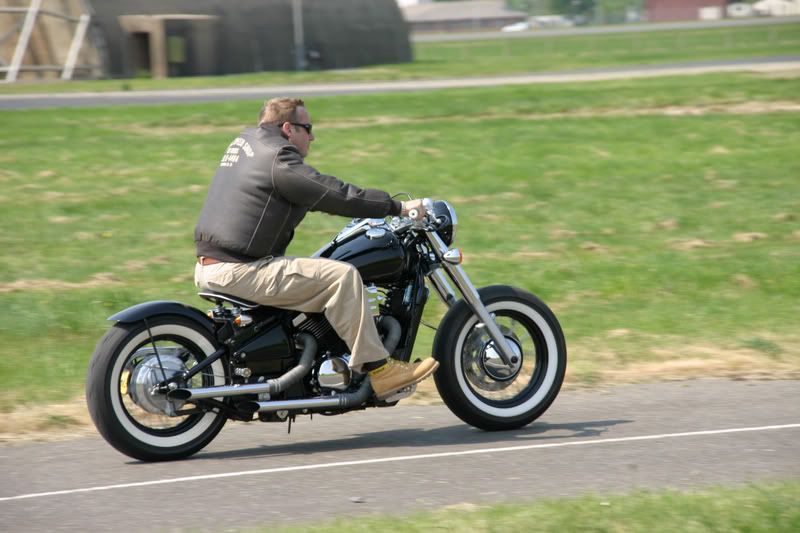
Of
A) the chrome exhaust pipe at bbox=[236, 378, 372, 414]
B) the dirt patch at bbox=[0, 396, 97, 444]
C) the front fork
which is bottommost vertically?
the dirt patch at bbox=[0, 396, 97, 444]

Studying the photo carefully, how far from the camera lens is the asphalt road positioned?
17.5ft

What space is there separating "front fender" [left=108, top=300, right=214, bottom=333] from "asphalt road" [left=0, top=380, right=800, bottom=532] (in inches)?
30.5

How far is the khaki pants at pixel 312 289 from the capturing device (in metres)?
6.24

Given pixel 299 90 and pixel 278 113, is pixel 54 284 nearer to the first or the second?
pixel 278 113

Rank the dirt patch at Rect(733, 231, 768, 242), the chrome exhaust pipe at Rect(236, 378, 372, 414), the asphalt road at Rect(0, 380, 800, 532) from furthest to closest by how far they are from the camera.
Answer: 1. the dirt patch at Rect(733, 231, 768, 242)
2. the chrome exhaust pipe at Rect(236, 378, 372, 414)
3. the asphalt road at Rect(0, 380, 800, 532)

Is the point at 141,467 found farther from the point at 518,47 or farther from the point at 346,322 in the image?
the point at 518,47

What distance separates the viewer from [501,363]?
682cm

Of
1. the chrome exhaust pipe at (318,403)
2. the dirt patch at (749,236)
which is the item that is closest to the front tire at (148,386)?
the chrome exhaust pipe at (318,403)

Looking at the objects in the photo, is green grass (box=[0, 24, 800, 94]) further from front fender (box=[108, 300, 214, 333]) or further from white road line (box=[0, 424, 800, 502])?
white road line (box=[0, 424, 800, 502])

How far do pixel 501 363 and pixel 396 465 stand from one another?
3.61ft

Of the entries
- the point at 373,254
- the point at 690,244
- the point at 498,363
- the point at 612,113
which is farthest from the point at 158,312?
the point at 612,113

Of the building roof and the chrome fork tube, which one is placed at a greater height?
the building roof

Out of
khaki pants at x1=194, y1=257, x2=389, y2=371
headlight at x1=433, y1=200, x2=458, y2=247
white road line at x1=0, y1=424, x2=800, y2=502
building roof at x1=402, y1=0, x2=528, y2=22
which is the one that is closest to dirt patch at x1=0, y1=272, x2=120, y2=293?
khaki pants at x1=194, y1=257, x2=389, y2=371

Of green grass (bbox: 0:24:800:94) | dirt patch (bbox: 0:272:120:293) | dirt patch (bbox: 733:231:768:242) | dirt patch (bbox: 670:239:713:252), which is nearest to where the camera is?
dirt patch (bbox: 0:272:120:293)
